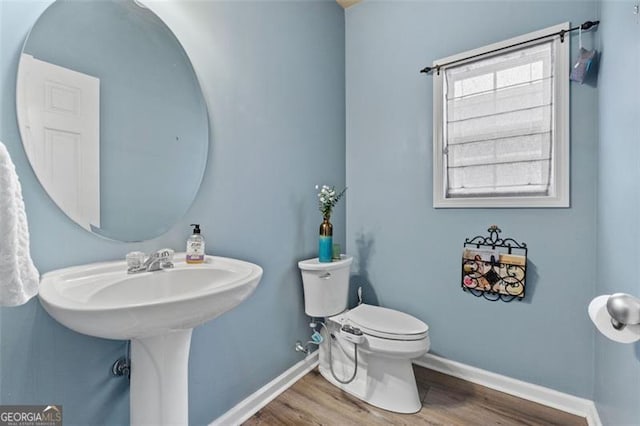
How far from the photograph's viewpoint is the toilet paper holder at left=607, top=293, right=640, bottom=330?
1.83 feet

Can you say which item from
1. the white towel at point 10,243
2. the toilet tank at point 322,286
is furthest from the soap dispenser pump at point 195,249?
the toilet tank at point 322,286

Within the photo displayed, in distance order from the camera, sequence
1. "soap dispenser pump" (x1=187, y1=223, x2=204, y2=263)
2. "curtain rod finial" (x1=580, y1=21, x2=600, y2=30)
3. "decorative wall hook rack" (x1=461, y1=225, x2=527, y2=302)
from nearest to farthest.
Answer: "soap dispenser pump" (x1=187, y1=223, x2=204, y2=263) < "curtain rod finial" (x1=580, y1=21, x2=600, y2=30) < "decorative wall hook rack" (x1=461, y1=225, x2=527, y2=302)

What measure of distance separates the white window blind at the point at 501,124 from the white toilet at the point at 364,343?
2.81ft

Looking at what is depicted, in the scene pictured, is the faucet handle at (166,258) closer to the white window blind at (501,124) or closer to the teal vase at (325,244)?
the teal vase at (325,244)

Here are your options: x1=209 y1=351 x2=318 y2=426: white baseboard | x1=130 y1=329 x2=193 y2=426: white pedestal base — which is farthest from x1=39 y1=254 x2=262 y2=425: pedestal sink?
x1=209 y1=351 x2=318 y2=426: white baseboard

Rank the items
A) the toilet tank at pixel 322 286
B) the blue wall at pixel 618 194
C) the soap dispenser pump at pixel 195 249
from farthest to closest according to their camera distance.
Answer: the toilet tank at pixel 322 286 < the soap dispenser pump at pixel 195 249 < the blue wall at pixel 618 194

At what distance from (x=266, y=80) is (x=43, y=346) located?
143cm

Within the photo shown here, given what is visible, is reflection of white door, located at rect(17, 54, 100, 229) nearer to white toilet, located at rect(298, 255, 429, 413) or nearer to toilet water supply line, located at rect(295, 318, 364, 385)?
white toilet, located at rect(298, 255, 429, 413)

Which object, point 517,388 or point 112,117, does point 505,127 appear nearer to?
point 517,388

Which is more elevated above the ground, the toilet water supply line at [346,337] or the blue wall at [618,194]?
the blue wall at [618,194]

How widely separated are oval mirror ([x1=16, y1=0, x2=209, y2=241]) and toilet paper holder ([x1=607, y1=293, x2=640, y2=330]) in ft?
4.34

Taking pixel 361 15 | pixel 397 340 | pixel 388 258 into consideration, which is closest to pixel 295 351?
pixel 397 340

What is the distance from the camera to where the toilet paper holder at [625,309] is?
1.83 ft

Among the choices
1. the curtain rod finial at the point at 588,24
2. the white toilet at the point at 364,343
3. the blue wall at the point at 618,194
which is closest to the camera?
the blue wall at the point at 618,194
